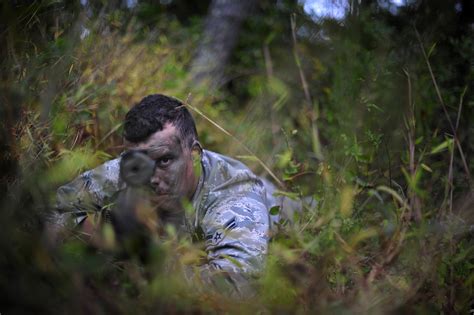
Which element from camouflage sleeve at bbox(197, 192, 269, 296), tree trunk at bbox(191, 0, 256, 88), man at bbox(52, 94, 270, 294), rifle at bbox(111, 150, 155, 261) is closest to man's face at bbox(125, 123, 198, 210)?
man at bbox(52, 94, 270, 294)

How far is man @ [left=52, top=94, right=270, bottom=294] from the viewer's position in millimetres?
2172

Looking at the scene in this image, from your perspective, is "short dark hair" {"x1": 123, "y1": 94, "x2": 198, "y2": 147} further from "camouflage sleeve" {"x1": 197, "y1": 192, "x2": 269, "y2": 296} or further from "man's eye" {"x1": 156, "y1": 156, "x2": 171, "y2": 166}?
"camouflage sleeve" {"x1": 197, "y1": 192, "x2": 269, "y2": 296}

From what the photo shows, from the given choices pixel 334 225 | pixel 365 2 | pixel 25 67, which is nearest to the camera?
pixel 334 225

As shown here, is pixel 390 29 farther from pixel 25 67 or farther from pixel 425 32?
pixel 25 67

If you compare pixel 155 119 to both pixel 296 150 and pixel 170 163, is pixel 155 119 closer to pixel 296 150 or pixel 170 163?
pixel 170 163

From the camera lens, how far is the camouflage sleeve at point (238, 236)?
1.87 m

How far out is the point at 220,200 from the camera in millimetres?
2559

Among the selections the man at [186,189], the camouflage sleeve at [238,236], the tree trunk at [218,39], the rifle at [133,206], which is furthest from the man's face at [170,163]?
the tree trunk at [218,39]

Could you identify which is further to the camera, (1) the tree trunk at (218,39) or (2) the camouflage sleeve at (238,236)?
(1) the tree trunk at (218,39)

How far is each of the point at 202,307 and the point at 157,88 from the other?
245 centimetres

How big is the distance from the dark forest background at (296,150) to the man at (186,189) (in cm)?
13

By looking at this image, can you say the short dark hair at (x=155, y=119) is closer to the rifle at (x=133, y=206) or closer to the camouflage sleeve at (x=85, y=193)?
the camouflage sleeve at (x=85, y=193)

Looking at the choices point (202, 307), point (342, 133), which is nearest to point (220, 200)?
point (342, 133)

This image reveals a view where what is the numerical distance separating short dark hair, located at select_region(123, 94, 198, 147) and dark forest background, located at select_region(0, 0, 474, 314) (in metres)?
0.11
